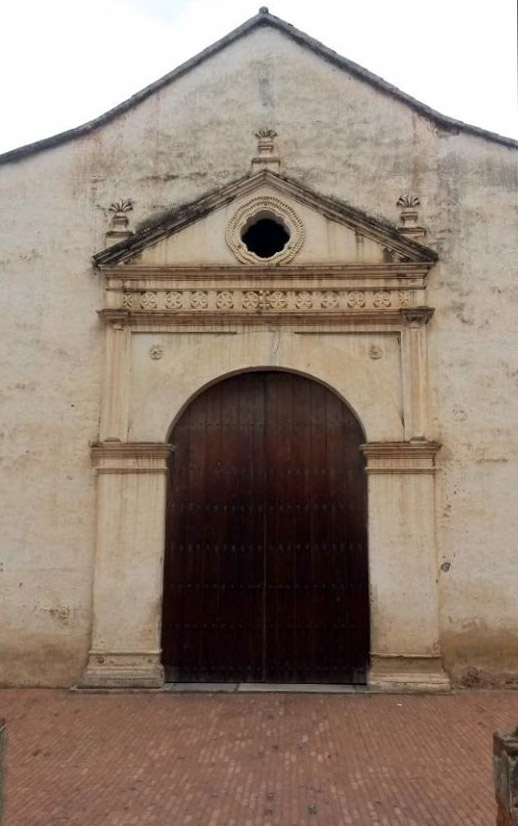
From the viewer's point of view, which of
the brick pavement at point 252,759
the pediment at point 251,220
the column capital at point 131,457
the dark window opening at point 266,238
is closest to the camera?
the brick pavement at point 252,759

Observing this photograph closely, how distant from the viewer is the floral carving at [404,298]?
871 centimetres

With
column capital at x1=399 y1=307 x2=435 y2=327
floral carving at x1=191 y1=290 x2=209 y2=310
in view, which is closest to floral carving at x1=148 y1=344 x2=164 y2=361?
floral carving at x1=191 y1=290 x2=209 y2=310

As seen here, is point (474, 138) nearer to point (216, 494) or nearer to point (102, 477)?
point (216, 494)

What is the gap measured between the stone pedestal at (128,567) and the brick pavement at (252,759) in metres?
0.37

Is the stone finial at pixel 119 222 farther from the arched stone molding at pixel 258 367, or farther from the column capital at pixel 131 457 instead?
the column capital at pixel 131 457

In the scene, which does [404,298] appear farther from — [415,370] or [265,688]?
[265,688]

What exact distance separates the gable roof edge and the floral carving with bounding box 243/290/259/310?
9.96ft

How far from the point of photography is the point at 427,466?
8312mm

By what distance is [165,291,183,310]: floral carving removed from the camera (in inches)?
346

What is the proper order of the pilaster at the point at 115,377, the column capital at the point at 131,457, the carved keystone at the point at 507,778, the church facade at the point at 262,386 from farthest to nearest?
the pilaster at the point at 115,377 < the column capital at the point at 131,457 < the church facade at the point at 262,386 < the carved keystone at the point at 507,778

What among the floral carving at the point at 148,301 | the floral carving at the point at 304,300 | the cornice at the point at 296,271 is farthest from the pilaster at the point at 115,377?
the floral carving at the point at 304,300

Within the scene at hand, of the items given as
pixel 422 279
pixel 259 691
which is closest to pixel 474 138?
pixel 422 279

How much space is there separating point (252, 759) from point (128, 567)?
9.95 feet

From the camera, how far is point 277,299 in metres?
8.75
